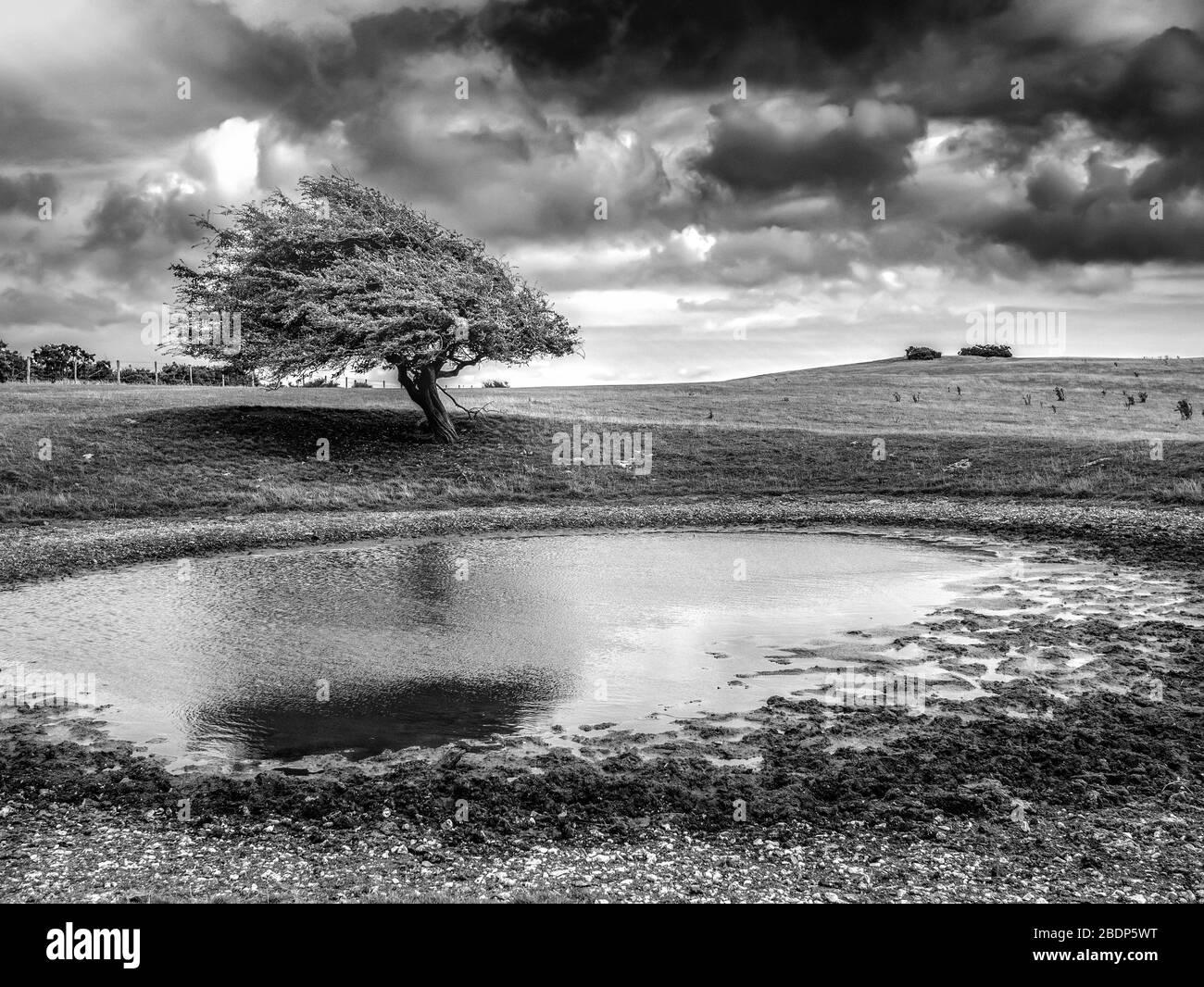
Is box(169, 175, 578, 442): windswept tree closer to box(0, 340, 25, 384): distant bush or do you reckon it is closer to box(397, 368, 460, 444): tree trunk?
box(397, 368, 460, 444): tree trunk

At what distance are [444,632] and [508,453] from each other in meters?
27.0

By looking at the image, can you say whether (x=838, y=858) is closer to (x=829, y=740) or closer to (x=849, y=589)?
(x=829, y=740)

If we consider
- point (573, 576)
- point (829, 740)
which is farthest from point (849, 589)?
point (829, 740)

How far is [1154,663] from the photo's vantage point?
14.6 m

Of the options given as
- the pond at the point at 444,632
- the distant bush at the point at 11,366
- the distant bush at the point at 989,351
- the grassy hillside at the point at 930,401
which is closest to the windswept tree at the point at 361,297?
the grassy hillside at the point at 930,401

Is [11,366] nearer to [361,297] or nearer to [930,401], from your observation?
[361,297]

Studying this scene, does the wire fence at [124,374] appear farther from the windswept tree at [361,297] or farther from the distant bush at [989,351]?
the distant bush at [989,351]

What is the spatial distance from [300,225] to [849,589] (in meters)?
32.6

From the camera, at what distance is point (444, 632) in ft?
57.0

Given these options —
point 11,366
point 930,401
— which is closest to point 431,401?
point 930,401

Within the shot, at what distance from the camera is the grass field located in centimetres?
3578

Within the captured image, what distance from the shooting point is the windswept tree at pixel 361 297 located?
41.6 meters
